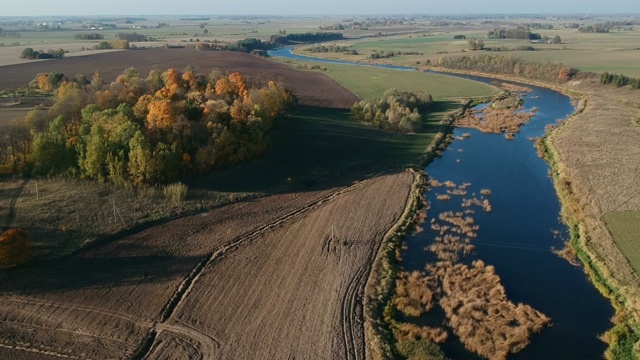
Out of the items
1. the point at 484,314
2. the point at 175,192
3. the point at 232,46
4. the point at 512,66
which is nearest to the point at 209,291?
the point at 175,192

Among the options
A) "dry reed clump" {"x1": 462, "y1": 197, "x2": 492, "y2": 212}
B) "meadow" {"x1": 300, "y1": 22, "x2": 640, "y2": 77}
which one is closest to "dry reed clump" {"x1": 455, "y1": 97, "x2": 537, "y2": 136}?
"dry reed clump" {"x1": 462, "y1": 197, "x2": 492, "y2": 212}

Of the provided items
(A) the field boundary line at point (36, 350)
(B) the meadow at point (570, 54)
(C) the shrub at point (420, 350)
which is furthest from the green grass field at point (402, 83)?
(A) the field boundary line at point (36, 350)

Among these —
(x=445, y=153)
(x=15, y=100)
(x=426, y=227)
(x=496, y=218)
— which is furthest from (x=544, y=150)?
(x=15, y=100)

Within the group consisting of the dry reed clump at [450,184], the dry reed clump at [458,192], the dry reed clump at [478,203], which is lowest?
the dry reed clump at [478,203]

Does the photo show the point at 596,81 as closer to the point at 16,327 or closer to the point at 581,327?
the point at 581,327

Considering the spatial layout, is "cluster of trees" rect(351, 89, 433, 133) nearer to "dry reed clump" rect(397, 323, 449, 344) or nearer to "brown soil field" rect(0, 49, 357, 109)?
"brown soil field" rect(0, 49, 357, 109)

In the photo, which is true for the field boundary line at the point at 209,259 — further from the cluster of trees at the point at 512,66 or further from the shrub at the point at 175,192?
the cluster of trees at the point at 512,66
